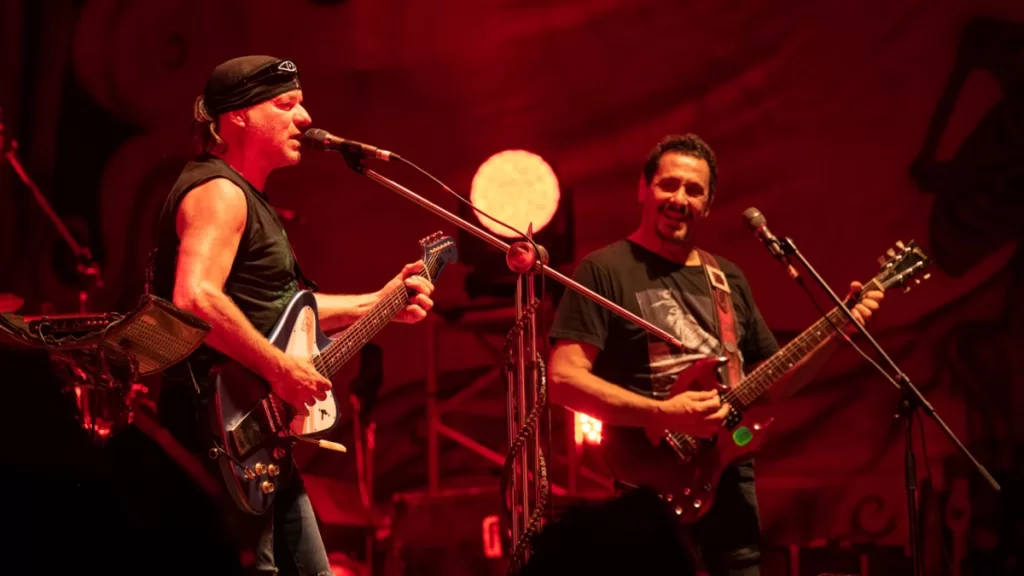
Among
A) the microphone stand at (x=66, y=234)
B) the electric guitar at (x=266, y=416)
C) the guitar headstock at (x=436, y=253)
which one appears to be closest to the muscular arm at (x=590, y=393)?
the guitar headstock at (x=436, y=253)

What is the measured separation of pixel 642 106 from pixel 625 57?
309 mm

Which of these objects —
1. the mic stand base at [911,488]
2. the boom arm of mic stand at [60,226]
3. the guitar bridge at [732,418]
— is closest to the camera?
the mic stand base at [911,488]

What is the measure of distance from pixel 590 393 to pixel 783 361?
2.85 feet

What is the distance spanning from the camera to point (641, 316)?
3.74 meters

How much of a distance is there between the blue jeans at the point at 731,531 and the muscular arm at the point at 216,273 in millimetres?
1587

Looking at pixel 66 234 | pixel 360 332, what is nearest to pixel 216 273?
pixel 360 332

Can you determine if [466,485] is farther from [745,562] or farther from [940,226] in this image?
[940,226]

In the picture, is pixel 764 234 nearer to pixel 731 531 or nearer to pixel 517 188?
pixel 731 531

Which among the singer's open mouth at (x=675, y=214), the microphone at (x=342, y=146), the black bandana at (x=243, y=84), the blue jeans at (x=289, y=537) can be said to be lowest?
the blue jeans at (x=289, y=537)

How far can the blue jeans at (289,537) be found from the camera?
112 inches

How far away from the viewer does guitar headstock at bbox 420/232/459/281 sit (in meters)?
3.79

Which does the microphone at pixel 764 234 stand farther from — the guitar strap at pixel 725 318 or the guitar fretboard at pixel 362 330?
the guitar fretboard at pixel 362 330

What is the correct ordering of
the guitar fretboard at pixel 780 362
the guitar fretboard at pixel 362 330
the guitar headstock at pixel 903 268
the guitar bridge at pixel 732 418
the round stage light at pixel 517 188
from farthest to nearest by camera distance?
1. the round stage light at pixel 517 188
2. the guitar headstock at pixel 903 268
3. the guitar fretboard at pixel 780 362
4. the guitar bridge at pixel 732 418
5. the guitar fretboard at pixel 362 330

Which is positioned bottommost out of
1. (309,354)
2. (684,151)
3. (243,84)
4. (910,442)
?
(910,442)
